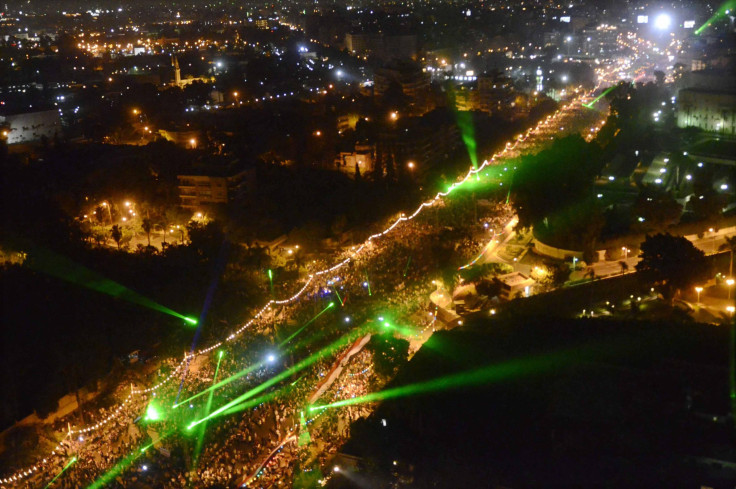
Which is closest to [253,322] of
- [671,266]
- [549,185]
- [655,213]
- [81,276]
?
[81,276]

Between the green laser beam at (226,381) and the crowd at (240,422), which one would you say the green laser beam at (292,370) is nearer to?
the crowd at (240,422)

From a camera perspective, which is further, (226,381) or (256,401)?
(226,381)

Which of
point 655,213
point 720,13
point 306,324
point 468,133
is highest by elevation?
point 720,13

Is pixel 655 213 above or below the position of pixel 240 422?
above

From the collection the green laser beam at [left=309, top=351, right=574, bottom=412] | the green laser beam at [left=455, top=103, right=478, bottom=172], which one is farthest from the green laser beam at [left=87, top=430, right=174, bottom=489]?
the green laser beam at [left=455, top=103, right=478, bottom=172]

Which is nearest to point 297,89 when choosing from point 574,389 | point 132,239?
point 132,239

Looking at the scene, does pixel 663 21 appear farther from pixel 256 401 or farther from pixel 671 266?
pixel 256 401

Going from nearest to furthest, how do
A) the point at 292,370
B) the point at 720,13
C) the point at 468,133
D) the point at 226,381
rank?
the point at 226,381 < the point at 292,370 < the point at 468,133 < the point at 720,13

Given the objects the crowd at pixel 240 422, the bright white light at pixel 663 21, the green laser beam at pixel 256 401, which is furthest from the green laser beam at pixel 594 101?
the green laser beam at pixel 256 401
